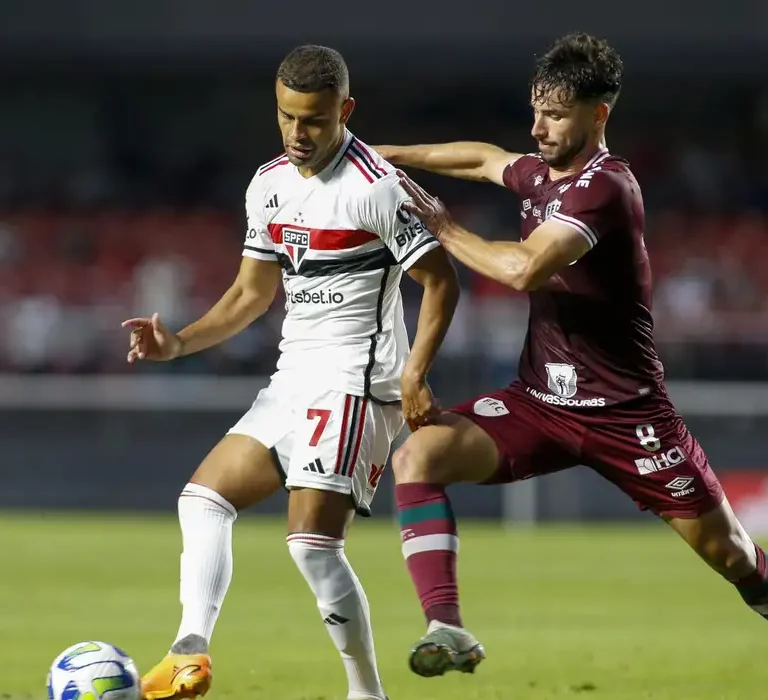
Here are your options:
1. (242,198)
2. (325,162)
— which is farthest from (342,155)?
(242,198)

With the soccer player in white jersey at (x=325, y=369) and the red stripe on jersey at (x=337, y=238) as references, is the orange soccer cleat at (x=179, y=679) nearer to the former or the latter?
the soccer player in white jersey at (x=325, y=369)

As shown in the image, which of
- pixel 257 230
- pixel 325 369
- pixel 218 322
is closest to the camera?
pixel 325 369

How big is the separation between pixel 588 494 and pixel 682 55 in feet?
25.3

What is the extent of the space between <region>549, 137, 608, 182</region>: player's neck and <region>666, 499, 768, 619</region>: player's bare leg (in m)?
1.26

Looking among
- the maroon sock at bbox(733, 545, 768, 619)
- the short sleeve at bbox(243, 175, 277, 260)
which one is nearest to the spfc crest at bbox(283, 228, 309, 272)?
the short sleeve at bbox(243, 175, 277, 260)

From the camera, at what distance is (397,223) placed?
5102 millimetres

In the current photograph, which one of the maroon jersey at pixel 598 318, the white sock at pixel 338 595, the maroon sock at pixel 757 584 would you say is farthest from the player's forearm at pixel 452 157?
the maroon sock at pixel 757 584

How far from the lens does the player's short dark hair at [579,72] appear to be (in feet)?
16.9

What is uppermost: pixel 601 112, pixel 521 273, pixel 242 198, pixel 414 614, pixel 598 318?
pixel 601 112

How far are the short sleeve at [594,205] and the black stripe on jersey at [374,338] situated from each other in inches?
24.6

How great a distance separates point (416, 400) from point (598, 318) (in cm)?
74

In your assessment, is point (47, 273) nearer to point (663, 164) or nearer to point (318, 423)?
point (663, 164)

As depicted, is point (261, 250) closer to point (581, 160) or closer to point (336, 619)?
point (581, 160)

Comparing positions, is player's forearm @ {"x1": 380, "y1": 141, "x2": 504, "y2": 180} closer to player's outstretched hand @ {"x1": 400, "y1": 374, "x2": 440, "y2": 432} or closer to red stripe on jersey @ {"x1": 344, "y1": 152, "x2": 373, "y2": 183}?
red stripe on jersey @ {"x1": 344, "y1": 152, "x2": 373, "y2": 183}
